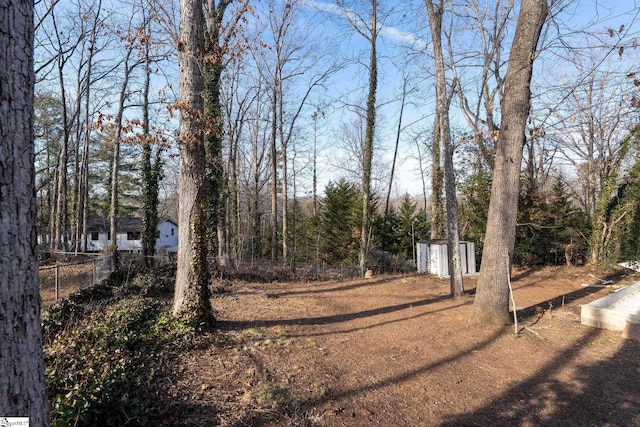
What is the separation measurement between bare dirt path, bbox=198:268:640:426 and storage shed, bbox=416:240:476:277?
463cm

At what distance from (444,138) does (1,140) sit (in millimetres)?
8046

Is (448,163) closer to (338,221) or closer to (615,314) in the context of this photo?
(615,314)

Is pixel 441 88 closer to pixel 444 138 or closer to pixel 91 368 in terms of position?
pixel 444 138

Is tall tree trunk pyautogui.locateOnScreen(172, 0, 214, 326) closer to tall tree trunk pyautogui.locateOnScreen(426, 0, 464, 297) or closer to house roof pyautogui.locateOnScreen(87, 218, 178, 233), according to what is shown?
tall tree trunk pyautogui.locateOnScreen(426, 0, 464, 297)

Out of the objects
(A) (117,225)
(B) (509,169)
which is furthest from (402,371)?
(A) (117,225)

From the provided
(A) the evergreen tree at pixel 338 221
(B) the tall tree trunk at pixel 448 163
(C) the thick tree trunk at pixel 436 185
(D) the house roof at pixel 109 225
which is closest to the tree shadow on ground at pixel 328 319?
(B) the tall tree trunk at pixel 448 163

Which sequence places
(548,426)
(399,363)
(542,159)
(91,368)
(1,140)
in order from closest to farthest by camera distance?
(1,140) → (548,426) → (91,368) → (399,363) → (542,159)

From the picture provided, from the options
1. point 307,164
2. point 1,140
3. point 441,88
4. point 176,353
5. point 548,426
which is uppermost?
point 307,164

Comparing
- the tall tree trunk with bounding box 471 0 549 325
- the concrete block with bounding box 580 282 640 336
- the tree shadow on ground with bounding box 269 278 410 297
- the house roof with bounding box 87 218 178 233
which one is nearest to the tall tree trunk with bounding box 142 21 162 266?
the tree shadow on ground with bounding box 269 278 410 297

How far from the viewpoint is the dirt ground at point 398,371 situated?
10.3 ft

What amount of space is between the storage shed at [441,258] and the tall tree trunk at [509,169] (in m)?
5.89

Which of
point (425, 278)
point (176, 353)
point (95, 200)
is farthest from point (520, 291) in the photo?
point (95, 200)

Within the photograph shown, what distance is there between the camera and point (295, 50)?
17.3 metres

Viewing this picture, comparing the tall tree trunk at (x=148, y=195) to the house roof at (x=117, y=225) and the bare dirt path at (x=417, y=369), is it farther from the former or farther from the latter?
the house roof at (x=117, y=225)
